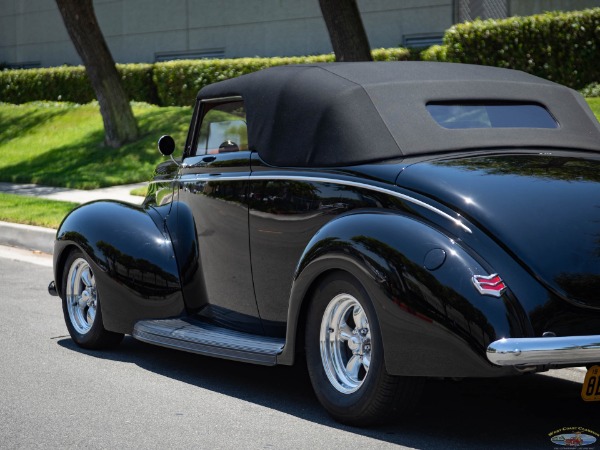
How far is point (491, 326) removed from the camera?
4.68 m

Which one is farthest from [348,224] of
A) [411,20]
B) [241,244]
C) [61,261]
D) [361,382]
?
[411,20]

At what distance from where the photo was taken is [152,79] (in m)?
25.8

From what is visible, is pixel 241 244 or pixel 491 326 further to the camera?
pixel 241 244

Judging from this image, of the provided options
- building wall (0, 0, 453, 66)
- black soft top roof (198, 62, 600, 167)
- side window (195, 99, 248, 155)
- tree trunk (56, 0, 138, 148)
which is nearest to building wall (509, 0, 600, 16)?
building wall (0, 0, 453, 66)

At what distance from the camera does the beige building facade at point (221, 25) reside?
78.0 ft

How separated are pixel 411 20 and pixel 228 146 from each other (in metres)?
18.1

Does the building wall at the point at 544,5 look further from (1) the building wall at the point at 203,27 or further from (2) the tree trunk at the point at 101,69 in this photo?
(2) the tree trunk at the point at 101,69

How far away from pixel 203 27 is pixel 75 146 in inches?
339

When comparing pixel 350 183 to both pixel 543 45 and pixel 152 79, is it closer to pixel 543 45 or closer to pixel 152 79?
pixel 543 45

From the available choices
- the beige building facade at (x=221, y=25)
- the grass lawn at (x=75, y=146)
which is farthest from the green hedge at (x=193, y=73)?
the beige building facade at (x=221, y=25)

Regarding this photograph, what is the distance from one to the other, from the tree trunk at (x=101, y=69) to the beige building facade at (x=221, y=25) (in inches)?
270

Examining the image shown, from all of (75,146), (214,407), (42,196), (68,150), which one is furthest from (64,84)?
(214,407)

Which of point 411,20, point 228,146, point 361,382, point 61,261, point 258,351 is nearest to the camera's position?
point 361,382

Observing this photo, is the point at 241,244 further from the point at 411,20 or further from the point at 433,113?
the point at 411,20
